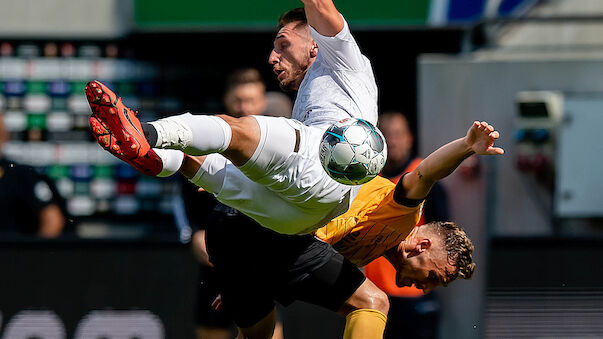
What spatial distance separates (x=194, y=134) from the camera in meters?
4.21

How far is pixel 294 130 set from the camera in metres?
4.57

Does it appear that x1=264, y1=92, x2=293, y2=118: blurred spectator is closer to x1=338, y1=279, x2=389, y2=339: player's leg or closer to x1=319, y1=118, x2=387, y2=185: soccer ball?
x1=338, y1=279, x2=389, y2=339: player's leg

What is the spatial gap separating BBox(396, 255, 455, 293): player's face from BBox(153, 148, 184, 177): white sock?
4.38 ft

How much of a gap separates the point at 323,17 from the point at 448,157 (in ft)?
2.86

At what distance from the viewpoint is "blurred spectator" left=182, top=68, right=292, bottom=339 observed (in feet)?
20.0

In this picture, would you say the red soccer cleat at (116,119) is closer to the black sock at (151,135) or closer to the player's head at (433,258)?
the black sock at (151,135)

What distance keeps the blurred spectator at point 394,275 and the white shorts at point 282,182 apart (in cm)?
181

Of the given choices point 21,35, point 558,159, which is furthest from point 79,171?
point 558,159

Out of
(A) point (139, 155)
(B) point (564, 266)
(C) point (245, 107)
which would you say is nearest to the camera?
(A) point (139, 155)

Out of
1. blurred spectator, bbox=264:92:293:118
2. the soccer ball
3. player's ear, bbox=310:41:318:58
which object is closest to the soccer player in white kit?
player's ear, bbox=310:41:318:58

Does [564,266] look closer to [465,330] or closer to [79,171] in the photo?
[465,330]

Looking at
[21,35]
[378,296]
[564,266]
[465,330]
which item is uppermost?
[21,35]

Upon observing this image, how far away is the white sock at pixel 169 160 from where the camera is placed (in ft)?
15.1

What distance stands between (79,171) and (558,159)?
429 centimetres
